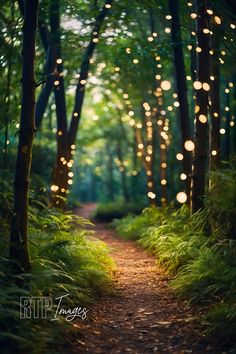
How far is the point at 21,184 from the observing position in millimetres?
5914

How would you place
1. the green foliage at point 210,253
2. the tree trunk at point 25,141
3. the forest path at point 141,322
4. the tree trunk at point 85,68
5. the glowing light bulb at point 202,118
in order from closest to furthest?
the forest path at point 141,322, the green foliage at point 210,253, the tree trunk at point 25,141, the glowing light bulb at point 202,118, the tree trunk at point 85,68

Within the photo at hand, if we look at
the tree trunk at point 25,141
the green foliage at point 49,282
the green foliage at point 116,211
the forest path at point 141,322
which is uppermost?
the tree trunk at point 25,141

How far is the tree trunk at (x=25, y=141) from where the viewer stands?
19.5 feet

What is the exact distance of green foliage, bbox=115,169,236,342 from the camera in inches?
211

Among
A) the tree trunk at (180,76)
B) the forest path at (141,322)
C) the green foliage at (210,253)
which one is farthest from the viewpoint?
the tree trunk at (180,76)

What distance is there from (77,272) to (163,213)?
22.3ft

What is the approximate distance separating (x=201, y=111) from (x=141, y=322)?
4.94m

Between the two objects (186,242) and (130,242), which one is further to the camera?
(130,242)

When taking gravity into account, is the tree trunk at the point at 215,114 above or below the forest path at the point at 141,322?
above

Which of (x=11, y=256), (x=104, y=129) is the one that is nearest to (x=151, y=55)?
(x=11, y=256)

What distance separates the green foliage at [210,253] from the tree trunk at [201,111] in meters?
Result: 0.54

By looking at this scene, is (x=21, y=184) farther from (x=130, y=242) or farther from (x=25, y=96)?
(x=130, y=242)

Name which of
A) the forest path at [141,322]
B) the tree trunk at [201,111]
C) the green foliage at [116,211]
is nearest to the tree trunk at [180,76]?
the tree trunk at [201,111]

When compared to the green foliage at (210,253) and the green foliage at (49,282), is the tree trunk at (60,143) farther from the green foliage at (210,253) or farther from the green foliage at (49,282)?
the green foliage at (210,253)
